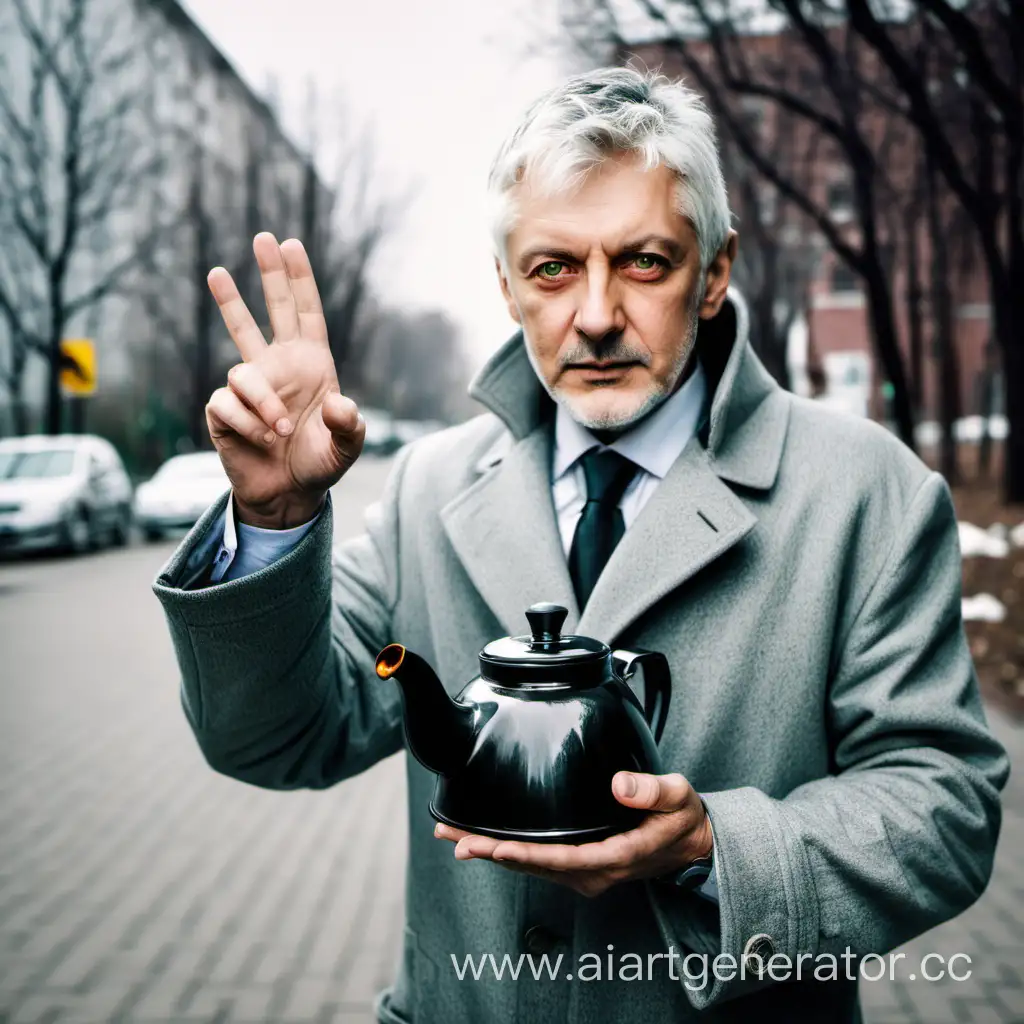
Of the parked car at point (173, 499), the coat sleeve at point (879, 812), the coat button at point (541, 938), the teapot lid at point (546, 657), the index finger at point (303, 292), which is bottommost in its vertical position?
the parked car at point (173, 499)

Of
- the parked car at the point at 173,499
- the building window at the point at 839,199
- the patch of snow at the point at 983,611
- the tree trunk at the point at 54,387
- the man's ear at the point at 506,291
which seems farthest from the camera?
the building window at the point at 839,199

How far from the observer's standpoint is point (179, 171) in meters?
33.2

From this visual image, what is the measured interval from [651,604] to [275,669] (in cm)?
61

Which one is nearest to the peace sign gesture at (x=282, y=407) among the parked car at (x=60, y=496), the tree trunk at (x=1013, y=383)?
the tree trunk at (x=1013, y=383)

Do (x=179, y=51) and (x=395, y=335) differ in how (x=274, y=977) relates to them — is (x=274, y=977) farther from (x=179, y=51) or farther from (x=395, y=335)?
(x=395, y=335)

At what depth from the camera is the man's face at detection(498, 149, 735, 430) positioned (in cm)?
168

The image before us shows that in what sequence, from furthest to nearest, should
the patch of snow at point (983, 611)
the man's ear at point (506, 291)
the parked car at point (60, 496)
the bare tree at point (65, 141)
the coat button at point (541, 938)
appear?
the bare tree at point (65, 141), the parked car at point (60, 496), the patch of snow at point (983, 611), the man's ear at point (506, 291), the coat button at point (541, 938)

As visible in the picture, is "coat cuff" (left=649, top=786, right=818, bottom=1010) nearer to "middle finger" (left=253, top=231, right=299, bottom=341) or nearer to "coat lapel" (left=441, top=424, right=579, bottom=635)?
"coat lapel" (left=441, top=424, right=579, bottom=635)

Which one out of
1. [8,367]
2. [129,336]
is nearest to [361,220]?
[129,336]

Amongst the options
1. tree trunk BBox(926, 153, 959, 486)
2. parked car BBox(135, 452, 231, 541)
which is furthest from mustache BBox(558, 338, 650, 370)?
parked car BBox(135, 452, 231, 541)

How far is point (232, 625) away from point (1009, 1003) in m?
3.32

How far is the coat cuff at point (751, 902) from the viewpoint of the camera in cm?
154

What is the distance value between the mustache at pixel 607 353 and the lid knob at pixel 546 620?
47 centimetres

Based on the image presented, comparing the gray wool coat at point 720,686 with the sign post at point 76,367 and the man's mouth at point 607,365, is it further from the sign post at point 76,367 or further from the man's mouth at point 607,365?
the sign post at point 76,367
